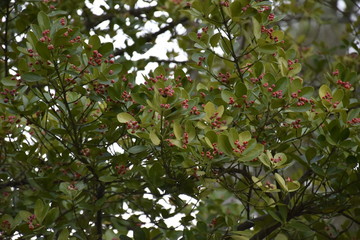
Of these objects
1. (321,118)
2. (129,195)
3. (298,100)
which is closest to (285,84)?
(298,100)

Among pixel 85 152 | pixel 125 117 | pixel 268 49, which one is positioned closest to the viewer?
pixel 125 117

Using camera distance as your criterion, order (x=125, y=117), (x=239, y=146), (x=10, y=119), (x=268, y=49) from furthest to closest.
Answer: (x=10, y=119) < (x=268, y=49) < (x=125, y=117) < (x=239, y=146)

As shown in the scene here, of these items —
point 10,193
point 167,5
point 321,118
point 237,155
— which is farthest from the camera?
point 167,5

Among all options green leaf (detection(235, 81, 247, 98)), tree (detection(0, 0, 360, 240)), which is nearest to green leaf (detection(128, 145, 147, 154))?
tree (detection(0, 0, 360, 240))

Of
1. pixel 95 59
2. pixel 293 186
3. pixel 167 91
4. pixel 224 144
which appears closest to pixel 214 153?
pixel 224 144

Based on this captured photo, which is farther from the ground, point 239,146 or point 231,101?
point 231,101

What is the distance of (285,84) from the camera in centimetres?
250

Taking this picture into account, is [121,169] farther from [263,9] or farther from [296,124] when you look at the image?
[263,9]

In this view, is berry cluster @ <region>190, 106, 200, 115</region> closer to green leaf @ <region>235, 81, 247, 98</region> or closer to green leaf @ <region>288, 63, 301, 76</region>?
green leaf @ <region>235, 81, 247, 98</region>

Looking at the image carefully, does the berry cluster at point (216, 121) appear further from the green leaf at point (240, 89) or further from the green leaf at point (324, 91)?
the green leaf at point (324, 91)

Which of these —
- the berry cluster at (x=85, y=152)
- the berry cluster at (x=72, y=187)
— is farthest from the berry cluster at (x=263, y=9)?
the berry cluster at (x=72, y=187)

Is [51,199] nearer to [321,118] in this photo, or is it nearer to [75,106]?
[75,106]

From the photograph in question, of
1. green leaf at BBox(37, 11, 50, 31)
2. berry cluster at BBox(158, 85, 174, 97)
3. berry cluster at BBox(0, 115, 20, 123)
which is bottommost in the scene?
berry cluster at BBox(158, 85, 174, 97)

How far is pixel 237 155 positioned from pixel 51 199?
37.5 inches
